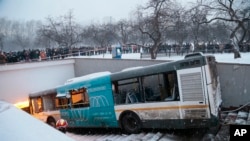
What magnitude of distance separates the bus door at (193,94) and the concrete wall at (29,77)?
1549 cm

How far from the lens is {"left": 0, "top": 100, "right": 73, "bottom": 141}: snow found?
3178 mm

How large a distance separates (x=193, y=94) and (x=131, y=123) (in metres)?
3.44

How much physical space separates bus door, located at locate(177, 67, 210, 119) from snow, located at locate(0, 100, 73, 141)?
8.33 metres

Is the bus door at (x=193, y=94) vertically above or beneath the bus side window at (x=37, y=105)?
above

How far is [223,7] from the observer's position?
87.6 feet

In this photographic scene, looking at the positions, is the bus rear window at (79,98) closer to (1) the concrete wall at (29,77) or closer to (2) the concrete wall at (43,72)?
(2) the concrete wall at (43,72)

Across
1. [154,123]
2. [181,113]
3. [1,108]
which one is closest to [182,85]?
[181,113]

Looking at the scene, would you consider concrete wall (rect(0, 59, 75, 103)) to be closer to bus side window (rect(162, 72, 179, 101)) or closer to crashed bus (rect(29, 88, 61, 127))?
crashed bus (rect(29, 88, 61, 127))

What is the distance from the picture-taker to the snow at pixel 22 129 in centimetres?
318

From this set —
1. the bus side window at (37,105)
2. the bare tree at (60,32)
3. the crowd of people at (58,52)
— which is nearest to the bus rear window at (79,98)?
the bus side window at (37,105)

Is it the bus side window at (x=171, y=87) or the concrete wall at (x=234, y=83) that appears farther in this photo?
the concrete wall at (x=234, y=83)

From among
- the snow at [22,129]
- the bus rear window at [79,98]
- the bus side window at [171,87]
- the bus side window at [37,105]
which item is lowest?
the bus side window at [37,105]

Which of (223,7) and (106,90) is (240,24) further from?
(106,90)

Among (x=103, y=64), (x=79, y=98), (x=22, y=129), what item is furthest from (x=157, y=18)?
(x=22, y=129)
